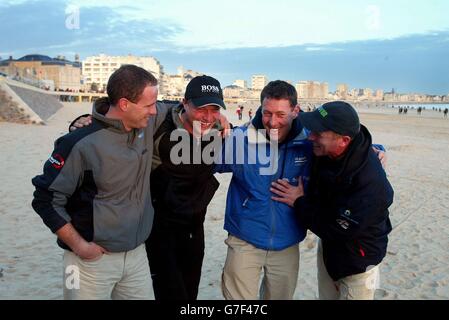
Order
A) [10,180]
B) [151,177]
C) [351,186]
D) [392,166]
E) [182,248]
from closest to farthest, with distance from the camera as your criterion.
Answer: [351,186]
[151,177]
[182,248]
[10,180]
[392,166]

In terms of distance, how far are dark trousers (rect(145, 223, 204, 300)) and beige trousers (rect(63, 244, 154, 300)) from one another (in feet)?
1.05

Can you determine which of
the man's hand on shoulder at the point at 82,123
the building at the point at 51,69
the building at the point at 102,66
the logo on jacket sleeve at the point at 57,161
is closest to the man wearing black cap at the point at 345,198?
the man's hand on shoulder at the point at 82,123

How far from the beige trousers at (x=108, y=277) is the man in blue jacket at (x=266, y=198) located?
2.70 feet

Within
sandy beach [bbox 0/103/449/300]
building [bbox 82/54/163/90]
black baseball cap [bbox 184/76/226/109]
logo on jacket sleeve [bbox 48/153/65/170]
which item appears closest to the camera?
logo on jacket sleeve [bbox 48/153/65/170]

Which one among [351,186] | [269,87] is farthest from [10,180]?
[351,186]

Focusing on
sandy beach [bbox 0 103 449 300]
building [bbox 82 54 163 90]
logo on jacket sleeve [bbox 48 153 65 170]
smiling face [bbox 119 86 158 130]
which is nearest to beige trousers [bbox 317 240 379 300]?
sandy beach [bbox 0 103 449 300]

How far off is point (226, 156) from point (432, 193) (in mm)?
9050

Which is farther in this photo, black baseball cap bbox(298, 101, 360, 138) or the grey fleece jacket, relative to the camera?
black baseball cap bbox(298, 101, 360, 138)

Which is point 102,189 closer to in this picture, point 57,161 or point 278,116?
point 57,161

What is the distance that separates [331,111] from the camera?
3.06 meters

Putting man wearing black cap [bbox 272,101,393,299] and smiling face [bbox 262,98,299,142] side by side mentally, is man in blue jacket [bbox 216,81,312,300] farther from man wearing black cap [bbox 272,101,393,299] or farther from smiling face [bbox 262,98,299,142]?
man wearing black cap [bbox 272,101,393,299]

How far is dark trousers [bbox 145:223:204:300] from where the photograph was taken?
11.7ft

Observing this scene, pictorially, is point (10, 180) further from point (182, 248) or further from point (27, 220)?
point (182, 248)

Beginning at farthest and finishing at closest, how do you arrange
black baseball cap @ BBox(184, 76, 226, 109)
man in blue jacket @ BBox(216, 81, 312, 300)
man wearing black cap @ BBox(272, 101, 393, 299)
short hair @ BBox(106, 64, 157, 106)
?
man in blue jacket @ BBox(216, 81, 312, 300) → black baseball cap @ BBox(184, 76, 226, 109) → man wearing black cap @ BBox(272, 101, 393, 299) → short hair @ BBox(106, 64, 157, 106)
